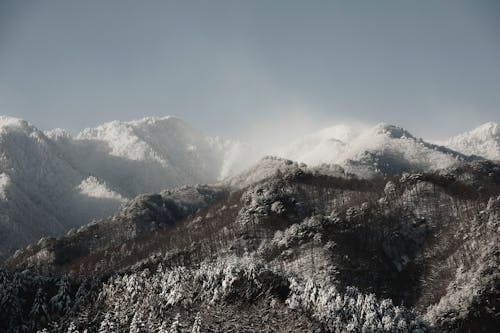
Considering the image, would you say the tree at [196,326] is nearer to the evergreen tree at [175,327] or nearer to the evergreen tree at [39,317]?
the evergreen tree at [175,327]

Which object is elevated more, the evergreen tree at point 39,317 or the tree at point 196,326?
Result: the evergreen tree at point 39,317

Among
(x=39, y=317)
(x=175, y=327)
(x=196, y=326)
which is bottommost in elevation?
(x=175, y=327)

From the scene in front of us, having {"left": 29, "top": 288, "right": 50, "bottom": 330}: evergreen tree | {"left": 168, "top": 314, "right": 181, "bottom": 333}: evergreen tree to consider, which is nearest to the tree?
{"left": 168, "top": 314, "right": 181, "bottom": 333}: evergreen tree

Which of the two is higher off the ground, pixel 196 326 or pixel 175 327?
pixel 196 326

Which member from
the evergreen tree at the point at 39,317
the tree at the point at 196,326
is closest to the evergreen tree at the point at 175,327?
the tree at the point at 196,326

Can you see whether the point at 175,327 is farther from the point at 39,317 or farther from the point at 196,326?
the point at 39,317

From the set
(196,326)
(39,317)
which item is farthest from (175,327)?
(39,317)

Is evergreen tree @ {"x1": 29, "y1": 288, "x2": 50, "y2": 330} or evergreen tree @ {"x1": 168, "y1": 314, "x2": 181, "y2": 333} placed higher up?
evergreen tree @ {"x1": 29, "y1": 288, "x2": 50, "y2": 330}

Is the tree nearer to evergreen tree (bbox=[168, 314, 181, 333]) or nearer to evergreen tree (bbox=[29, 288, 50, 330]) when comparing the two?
evergreen tree (bbox=[168, 314, 181, 333])

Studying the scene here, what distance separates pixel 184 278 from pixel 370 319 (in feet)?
155

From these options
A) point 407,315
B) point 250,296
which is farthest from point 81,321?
point 407,315

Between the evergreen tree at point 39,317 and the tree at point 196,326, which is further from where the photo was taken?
the evergreen tree at point 39,317

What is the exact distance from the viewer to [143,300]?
523 feet

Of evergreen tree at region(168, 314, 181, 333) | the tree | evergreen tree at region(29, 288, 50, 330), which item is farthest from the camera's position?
evergreen tree at region(29, 288, 50, 330)
